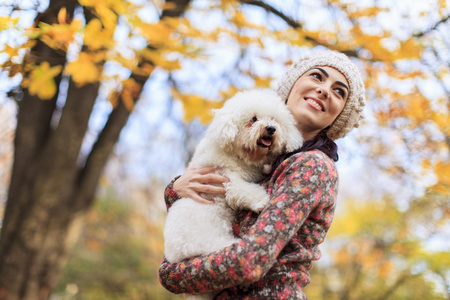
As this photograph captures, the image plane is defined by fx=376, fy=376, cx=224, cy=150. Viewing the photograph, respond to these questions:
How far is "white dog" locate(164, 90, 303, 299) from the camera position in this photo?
1684 mm

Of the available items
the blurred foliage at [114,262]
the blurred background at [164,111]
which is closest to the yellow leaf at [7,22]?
the blurred background at [164,111]

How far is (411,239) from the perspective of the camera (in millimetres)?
5734

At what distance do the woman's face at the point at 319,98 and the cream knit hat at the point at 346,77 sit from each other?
29mm

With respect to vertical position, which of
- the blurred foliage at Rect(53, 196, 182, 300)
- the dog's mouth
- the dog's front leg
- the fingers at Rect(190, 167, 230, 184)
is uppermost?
the dog's mouth

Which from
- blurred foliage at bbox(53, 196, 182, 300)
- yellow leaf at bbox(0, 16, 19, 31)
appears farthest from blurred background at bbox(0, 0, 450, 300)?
blurred foliage at bbox(53, 196, 182, 300)

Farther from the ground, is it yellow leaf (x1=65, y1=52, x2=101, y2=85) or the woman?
the woman

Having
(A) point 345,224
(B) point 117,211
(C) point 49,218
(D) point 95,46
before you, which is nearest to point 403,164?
(A) point 345,224

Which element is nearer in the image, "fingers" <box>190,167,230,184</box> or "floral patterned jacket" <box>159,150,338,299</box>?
"floral patterned jacket" <box>159,150,338,299</box>

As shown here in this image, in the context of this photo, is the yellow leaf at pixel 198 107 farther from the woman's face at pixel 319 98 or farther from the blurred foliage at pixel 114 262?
the blurred foliage at pixel 114 262

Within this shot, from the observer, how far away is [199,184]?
6.23 feet

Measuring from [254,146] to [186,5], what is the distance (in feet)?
9.89

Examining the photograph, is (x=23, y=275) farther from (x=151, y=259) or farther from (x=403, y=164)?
(x=151, y=259)

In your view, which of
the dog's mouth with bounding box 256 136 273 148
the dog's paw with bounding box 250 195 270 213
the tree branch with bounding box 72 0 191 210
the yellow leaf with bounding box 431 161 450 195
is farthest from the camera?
the tree branch with bounding box 72 0 191 210

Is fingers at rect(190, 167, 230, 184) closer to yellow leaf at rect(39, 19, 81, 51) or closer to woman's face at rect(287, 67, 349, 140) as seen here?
woman's face at rect(287, 67, 349, 140)
